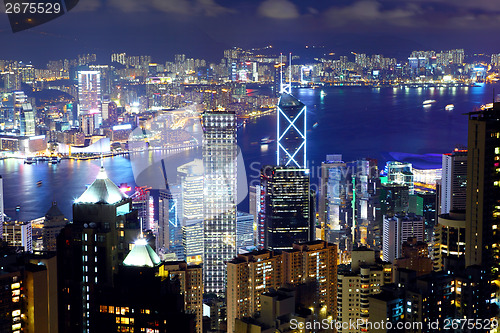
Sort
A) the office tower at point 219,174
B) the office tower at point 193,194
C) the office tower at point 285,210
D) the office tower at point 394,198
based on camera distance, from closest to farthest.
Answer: the office tower at point 285,210
the office tower at point 219,174
the office tower at point 193,194
the office tower at point 394,198

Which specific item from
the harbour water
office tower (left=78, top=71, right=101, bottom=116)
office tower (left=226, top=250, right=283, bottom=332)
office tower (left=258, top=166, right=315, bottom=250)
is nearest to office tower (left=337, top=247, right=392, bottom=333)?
office tower (left=226, top=250, right=283, bottom=332)

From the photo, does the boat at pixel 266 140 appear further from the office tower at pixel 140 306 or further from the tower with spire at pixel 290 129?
the office tower at pixel 140 306

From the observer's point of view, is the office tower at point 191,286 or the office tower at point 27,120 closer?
the office tower at point 191,286

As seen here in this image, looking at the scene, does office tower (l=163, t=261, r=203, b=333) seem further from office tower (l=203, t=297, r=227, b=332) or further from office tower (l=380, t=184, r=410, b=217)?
office tower (l=380, t=184, r=410, b=217)

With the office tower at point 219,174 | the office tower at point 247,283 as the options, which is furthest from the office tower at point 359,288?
the office tower at point 219,174

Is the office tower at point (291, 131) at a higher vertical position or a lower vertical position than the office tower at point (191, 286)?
higher

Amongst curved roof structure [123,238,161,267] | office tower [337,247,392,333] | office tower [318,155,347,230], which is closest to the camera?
curved roof structure [123,238,161,267]

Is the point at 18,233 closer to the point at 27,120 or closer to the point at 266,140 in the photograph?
the point at 266,140
